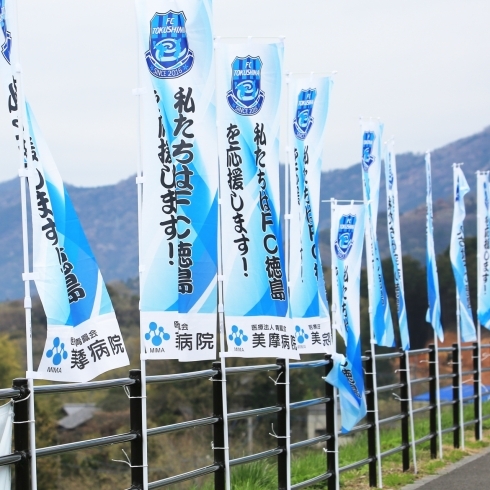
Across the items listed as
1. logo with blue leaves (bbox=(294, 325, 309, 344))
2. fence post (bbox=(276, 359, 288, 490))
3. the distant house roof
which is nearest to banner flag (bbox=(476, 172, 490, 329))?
logo with blue leaves (bbox=(294, 325, 309, 344))

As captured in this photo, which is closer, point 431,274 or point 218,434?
point 218,434

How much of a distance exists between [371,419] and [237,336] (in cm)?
360

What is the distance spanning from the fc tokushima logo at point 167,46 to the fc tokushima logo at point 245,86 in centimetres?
102

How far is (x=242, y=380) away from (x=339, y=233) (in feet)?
148

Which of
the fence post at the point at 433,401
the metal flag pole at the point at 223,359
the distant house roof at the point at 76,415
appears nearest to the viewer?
the metal flag pole at the point at 223,359

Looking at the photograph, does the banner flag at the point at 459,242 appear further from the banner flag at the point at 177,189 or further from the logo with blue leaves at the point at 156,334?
the logo with blue leaves at the point at 156,334

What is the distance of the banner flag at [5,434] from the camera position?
5.49m

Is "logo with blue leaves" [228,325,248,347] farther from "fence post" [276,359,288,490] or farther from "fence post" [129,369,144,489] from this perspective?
"fence post" [129,369,144,489]

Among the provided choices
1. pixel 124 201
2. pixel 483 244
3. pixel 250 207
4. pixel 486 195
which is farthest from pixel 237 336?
pixel 124 201

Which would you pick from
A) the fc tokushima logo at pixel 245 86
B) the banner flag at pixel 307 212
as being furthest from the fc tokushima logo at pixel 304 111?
the fc tokushima logo at pixel 245 86

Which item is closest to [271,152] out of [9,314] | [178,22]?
[178,22]

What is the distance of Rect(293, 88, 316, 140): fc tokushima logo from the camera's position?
9156 millimetres

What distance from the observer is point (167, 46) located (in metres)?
6.77

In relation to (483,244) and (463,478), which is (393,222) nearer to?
(463,478)
